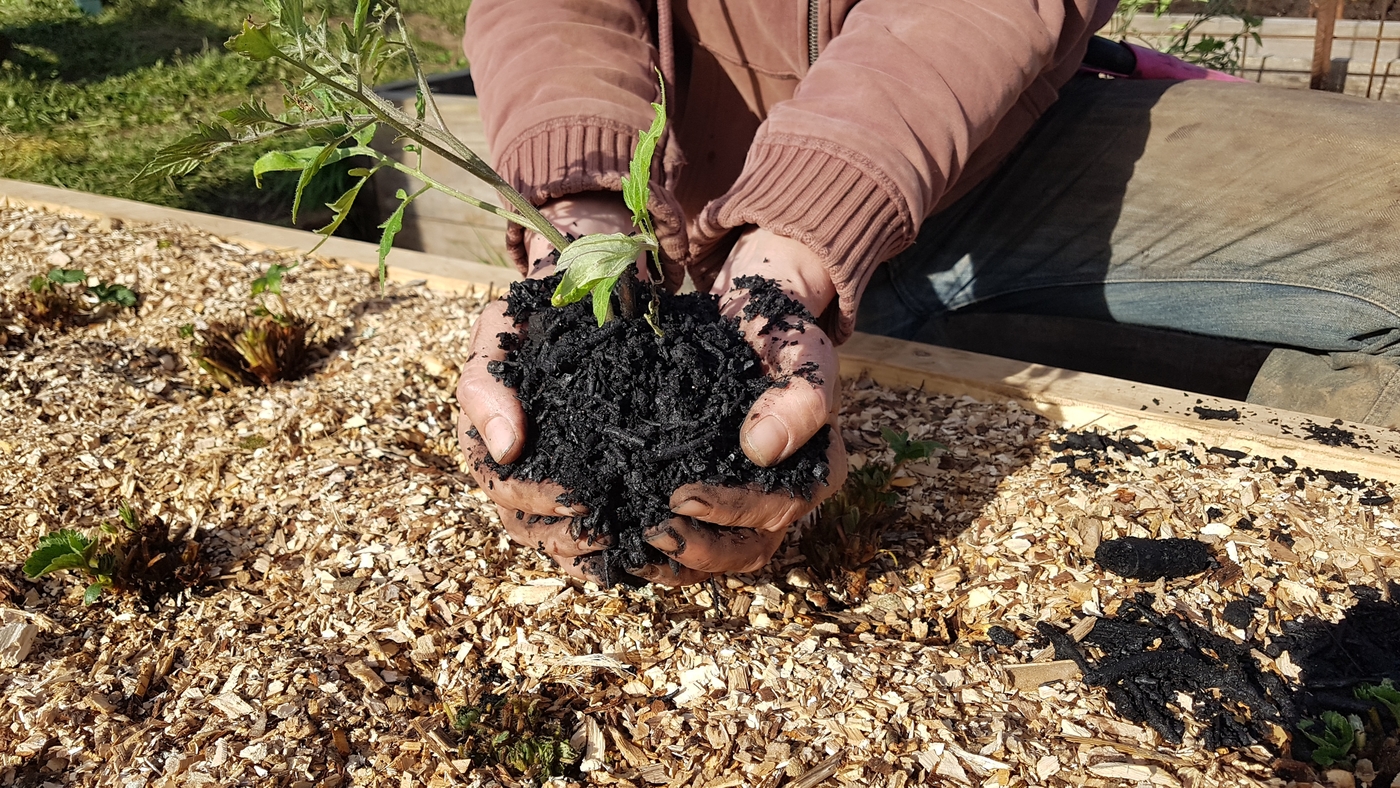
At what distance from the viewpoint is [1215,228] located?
2383mm

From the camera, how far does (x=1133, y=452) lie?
1975 millimetres

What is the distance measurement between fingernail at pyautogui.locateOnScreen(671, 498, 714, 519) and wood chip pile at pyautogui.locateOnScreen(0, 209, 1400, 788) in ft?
1.15

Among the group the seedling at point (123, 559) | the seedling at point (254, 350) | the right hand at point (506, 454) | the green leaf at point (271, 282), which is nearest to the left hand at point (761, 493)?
the right hand at point (506, 454)

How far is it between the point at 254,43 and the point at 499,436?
2.18 feet

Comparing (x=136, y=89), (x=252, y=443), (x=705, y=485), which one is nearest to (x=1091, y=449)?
(x=705, y=485)

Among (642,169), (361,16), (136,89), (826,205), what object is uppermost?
(361,16)

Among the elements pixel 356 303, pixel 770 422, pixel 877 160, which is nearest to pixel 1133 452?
pixel 877 160

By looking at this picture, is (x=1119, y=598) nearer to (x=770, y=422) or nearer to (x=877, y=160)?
(x=770, y=422)

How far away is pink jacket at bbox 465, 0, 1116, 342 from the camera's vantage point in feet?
5.52

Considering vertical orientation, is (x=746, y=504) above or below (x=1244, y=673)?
above

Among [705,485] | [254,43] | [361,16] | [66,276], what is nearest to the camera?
[254,43]

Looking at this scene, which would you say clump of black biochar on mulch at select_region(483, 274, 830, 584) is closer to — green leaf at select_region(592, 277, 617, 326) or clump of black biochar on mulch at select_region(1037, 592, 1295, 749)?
green leaf at select_region(592, 277, 617, 326)

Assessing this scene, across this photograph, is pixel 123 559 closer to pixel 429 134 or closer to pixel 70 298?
pixel 429 134

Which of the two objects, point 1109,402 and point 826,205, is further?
point 1109,402
